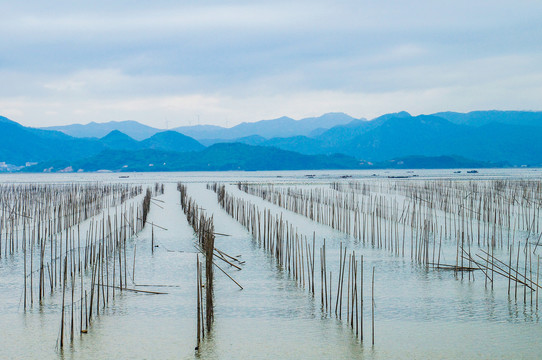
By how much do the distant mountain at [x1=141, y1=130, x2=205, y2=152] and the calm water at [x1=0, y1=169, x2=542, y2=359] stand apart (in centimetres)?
16102

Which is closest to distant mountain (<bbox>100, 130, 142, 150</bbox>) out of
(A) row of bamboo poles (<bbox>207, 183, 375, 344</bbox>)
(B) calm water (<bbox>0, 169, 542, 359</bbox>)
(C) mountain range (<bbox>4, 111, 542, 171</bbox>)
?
(C) mountain range (<bbox>4, 111, 542, 171</bbox>)

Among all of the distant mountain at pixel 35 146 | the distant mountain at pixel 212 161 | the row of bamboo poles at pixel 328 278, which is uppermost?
the distant mountain at pixel 35 146

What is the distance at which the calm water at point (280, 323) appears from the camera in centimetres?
554

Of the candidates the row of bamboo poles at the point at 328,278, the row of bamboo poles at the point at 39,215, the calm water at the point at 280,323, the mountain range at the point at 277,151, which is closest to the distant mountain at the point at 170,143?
the mountain range at the point at 277,151

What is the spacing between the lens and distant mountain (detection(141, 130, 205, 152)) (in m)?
168

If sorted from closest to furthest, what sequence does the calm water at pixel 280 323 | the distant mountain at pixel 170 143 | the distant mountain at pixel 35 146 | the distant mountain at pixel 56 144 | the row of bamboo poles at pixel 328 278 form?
the calm water at pixel 280 323
the row of bamboo poles at pixel 328 278
the distant mountain at pixel 35 146
the distant mountain at pixel 56 144
the distant mountain at pixel 170 143

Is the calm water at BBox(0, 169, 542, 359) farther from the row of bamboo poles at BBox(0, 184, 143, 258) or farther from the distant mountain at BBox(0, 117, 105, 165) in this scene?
the distant mountain at BBox(0, 117, 105, 165)

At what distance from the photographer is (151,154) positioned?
130250 mm

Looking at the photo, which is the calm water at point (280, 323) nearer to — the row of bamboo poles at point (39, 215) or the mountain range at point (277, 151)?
the row of bamboo poles at point (39, 215)

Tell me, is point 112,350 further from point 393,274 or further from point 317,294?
point 393,274

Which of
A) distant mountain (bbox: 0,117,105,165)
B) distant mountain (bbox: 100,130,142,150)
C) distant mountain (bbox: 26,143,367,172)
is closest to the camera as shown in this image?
distant mountain (bbox: 26,143,367,172)

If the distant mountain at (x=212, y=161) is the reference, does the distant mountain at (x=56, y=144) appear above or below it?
above

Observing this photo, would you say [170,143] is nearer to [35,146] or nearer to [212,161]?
[35,146]

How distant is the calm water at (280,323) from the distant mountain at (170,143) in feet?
528
